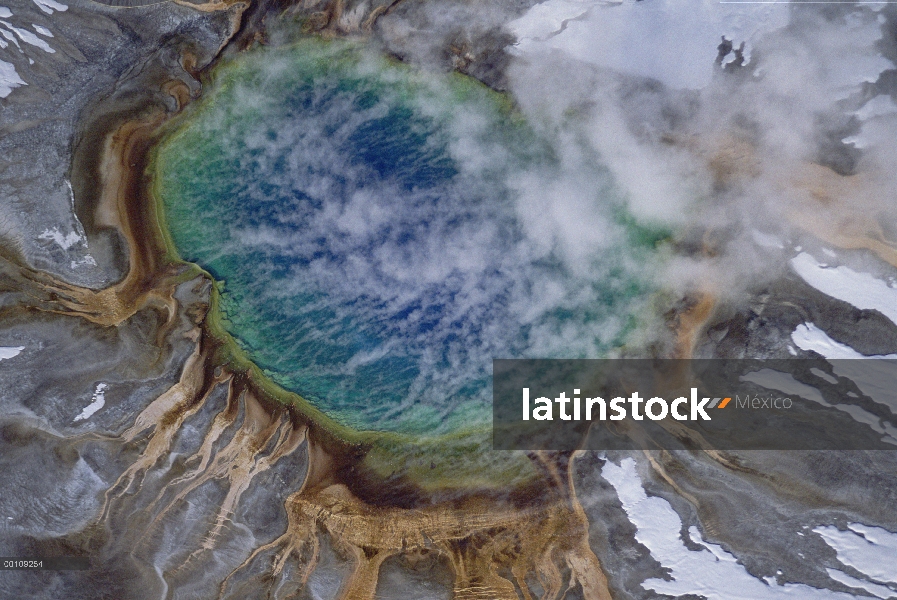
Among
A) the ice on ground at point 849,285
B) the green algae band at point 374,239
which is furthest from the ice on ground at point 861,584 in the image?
the green algae band at point 374,239

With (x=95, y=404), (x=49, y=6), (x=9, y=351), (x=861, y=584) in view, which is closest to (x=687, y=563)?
(x=861, y=584)

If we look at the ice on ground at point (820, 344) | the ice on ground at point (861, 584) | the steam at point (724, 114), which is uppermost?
the steam at point (724, 114)

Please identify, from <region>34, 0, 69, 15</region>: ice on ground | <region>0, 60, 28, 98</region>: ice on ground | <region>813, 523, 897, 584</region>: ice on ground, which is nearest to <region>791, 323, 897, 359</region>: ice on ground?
<region>813, 523, 897, 584</region>: ice on ground

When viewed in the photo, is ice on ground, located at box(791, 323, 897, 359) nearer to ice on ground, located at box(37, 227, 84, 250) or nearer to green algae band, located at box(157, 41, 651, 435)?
green algae band, located at box(157, 41, 651, 435)

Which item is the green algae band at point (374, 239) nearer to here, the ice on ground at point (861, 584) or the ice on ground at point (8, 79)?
the ice on ground at point (8, 79)

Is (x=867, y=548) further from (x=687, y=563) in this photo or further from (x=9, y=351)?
(x=9, y=351)

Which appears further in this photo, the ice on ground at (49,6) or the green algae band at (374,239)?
the green algae band at (374,239)

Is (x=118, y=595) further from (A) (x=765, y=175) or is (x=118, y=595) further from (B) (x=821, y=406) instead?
(A) (x=765, y=175)
